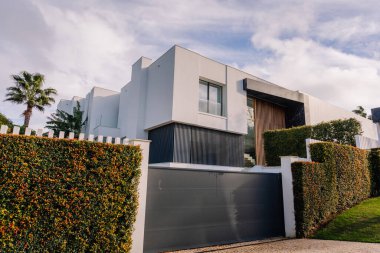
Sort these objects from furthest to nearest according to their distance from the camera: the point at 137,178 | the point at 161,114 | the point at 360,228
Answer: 1. the point at 161,114
2. the point at 360,228
3. the point at 137,178

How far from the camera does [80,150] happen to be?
16.0 feet

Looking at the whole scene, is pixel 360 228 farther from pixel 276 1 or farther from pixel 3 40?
pixel 3 40

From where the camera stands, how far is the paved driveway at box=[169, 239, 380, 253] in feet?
19.3

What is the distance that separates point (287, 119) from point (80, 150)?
19.1 meters

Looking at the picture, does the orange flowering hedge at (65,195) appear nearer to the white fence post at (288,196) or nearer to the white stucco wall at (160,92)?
the white fence post at (288,196)

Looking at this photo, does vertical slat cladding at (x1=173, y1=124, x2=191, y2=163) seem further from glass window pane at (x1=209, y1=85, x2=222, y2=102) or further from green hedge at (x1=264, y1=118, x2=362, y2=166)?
green hedge at (x1=264, y1=118, x2=362, y2=166)

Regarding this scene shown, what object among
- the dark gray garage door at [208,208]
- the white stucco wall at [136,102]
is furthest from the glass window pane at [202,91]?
the dark gray garage door at [208,208]

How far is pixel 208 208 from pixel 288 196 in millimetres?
3162

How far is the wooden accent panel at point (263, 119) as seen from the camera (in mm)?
18031

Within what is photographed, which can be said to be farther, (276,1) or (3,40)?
(3,40)

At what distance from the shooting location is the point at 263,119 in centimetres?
1900

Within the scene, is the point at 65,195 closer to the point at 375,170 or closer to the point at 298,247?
the point at 298,247

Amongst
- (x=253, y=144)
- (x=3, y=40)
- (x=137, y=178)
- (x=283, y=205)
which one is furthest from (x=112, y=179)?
(x=253, y=144)

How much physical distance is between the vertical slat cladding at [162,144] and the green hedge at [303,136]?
5670 millimetres
